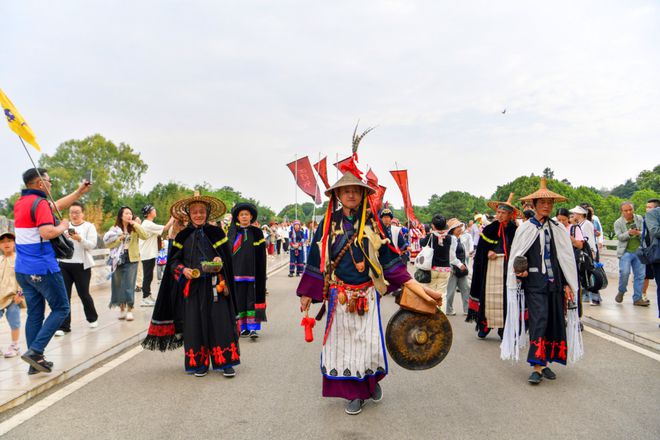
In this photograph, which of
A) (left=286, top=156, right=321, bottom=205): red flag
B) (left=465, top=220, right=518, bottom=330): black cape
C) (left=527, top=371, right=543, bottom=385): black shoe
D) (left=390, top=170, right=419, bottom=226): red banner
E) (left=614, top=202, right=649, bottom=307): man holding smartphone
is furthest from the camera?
(left=286, top=156, right=321, bottom=205): red flag

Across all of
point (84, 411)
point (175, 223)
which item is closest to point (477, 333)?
point (175, 223)

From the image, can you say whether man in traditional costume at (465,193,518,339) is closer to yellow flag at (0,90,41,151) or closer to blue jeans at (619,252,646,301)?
blue jeans at (619,252,646,301)

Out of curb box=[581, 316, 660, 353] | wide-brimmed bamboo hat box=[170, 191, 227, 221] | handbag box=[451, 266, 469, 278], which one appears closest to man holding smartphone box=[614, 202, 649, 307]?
curb box=[581, 316, 660, 353]

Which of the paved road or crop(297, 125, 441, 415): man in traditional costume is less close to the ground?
crop(297, 125, 441, 415): man in traditional costume

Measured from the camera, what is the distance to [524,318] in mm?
5934

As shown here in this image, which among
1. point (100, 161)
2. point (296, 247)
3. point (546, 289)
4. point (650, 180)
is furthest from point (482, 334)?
point (650, 180)

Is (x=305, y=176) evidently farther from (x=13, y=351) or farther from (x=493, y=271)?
(x=13, y=351)

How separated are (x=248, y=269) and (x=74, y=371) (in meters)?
2.84

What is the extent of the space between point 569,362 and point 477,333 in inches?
76.9

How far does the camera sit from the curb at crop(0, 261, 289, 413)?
→ 181 inches

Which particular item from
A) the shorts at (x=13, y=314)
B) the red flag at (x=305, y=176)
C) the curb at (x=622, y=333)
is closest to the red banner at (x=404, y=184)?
the red flag at (x=305, y=176)

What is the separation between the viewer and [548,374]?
5430mm

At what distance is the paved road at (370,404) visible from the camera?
399cm

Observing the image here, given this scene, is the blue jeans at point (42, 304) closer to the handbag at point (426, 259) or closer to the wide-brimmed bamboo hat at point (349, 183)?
the wide-brimmed bamboo hat at point (349, 183)
